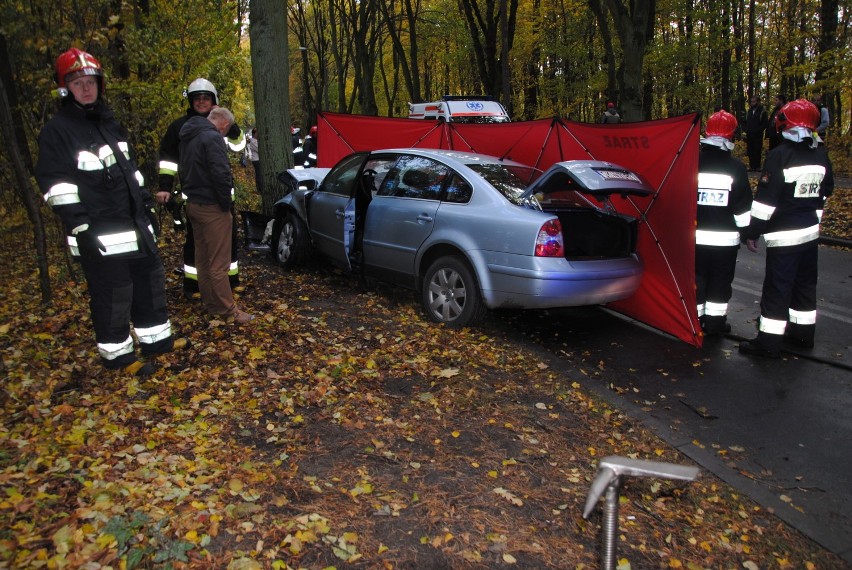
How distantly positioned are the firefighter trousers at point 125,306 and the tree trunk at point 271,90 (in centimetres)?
481

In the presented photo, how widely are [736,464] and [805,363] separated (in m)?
2.15

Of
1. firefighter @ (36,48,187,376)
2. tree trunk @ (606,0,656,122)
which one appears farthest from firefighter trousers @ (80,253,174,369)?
tree trunk @ (606,0,656,122)

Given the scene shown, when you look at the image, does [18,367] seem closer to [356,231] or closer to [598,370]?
[356,231]

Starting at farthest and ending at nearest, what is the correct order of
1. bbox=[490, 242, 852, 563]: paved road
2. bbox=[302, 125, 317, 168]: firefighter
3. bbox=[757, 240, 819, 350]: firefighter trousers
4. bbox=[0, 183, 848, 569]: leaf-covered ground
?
bbox=[302, 125, 317, 168]: firefighter → bbox=[757, 240, 819, 350]: firefighter trousers → bbox=[490, 242, 852, 563]: paved road → bbox=[0, 183, 848, 569]: leaf-covered ground

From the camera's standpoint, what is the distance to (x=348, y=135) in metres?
10.8

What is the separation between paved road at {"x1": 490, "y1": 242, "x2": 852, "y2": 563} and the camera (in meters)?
3.58

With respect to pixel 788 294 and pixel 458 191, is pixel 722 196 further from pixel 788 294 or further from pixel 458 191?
pixel 458 191

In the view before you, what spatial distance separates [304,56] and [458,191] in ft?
102

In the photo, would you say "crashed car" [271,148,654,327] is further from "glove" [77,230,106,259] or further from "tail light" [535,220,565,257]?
"glove" [77,230,106,259]

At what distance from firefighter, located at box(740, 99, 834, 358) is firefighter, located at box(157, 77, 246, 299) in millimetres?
5023

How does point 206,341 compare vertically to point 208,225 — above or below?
below

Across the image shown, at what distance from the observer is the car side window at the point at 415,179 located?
6.37 metres

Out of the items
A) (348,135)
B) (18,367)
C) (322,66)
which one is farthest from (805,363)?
(322,66)

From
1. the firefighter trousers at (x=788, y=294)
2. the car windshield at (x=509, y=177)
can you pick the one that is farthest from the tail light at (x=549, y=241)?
the firefighter trousers at (x=788, y=294)
